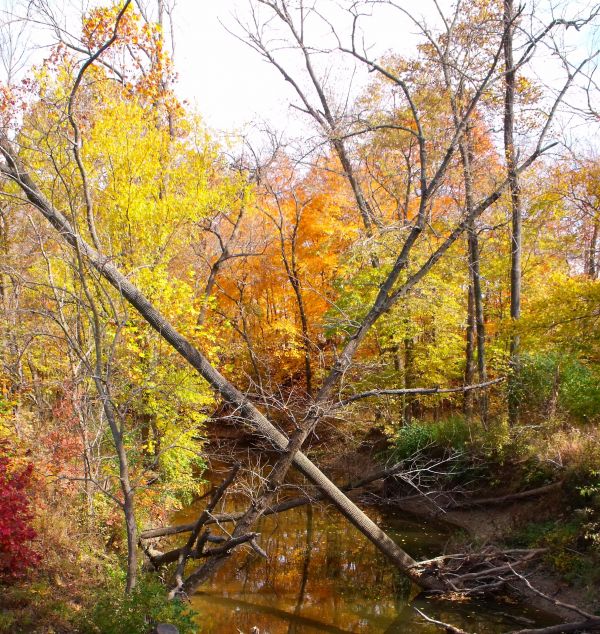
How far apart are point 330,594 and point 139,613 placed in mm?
4314

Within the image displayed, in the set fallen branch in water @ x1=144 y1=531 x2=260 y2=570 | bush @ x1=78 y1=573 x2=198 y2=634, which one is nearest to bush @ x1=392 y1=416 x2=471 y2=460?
fallen branch in water @ x1=144 y1=531 x2=260 y2=570

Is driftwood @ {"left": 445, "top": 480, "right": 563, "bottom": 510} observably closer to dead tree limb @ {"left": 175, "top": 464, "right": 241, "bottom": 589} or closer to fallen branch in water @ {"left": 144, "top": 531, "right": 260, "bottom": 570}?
fallen branch in water @ {"left": 144, "top": 531, "right": 260, "bottom": 570}

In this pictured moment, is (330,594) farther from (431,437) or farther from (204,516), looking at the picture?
(431,437)

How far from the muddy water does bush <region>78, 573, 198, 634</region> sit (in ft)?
6.77

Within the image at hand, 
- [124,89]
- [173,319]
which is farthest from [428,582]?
[124,89]

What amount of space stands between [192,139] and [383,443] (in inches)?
382

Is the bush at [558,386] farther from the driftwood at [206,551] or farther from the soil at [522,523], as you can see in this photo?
the driftwood at [206,551]

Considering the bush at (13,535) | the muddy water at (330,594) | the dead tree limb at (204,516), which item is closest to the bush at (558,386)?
the muddy water at (330,594)

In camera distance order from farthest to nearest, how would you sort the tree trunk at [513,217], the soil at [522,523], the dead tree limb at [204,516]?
the tree trunk at [513,217] → the soil at [522,523] → the dead tree limb at [204,516]

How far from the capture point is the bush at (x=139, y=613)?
6234 millimetres

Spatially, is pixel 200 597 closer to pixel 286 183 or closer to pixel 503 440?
pixel 503 440

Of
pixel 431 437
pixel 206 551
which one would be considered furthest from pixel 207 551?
pixel 431 437

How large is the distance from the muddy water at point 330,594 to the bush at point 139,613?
6.77 feet

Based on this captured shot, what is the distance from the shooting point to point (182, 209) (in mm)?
12703
